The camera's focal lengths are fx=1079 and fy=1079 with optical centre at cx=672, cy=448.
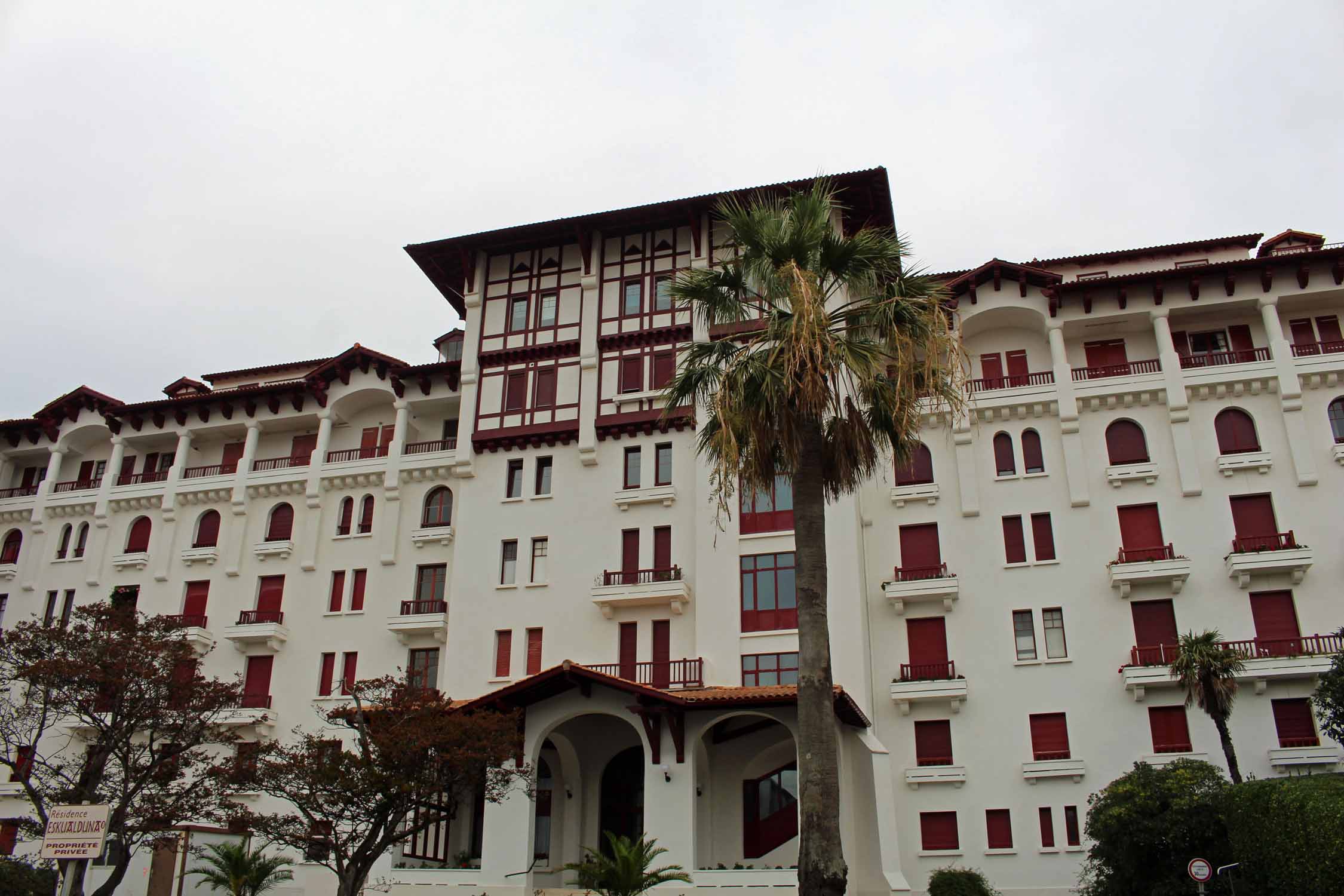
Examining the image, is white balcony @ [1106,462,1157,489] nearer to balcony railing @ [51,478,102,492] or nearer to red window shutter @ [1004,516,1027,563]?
red window shutter @ [1004,516,1027,563]

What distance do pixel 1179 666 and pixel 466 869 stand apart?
847 inches

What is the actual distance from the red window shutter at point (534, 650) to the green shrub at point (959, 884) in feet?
48.4

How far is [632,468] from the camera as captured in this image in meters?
40.3

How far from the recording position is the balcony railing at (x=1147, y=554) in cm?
3544

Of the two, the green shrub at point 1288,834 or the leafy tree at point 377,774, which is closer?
the green shrub at point 1288,834

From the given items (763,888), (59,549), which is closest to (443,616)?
Result: (763,888)

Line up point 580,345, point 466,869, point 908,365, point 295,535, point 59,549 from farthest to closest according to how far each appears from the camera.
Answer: point 59,549
point 295,535
point 580,345
point 466,869
point 908,365

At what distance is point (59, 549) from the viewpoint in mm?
47844

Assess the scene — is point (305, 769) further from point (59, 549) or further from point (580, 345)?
point (59, 549)

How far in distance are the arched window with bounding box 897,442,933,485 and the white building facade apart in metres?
0.15

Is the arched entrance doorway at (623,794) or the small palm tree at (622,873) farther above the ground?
the arched entrance doorway at (623,794)

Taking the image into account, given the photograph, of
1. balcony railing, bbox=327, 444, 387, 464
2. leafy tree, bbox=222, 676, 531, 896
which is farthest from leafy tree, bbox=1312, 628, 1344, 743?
balcony railing, bbox=327, 444, 387, 464

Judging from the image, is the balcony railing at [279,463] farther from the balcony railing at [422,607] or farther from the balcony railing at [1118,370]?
the balcony railing at [1118,370]

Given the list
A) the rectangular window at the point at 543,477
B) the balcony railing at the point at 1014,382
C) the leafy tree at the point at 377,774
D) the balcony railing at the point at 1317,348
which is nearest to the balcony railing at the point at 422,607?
the rectangular window at the point at 543,477
